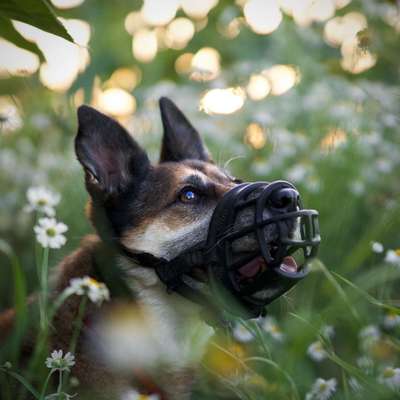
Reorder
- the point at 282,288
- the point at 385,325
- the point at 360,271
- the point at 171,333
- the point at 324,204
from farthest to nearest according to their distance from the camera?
the point at 324,204 → the point at 360,271 → the point at 385,325 → the point at 171,333 → the point at 282,288

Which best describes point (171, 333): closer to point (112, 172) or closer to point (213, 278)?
point (213, 278)

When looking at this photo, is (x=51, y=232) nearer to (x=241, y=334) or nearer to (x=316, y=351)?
(x=241, y=334)

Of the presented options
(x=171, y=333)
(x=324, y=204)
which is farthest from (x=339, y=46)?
(x=171, y=333)

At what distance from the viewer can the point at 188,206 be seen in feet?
9.96

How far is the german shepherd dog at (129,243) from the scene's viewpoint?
9.22ft

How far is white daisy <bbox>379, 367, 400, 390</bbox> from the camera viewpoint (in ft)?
8.28

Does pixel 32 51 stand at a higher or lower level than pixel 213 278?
higher

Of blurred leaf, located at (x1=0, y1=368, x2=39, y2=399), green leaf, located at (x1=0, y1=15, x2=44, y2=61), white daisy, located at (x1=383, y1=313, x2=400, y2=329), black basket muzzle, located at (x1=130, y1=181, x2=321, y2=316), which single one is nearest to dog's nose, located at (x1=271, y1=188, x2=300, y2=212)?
black basket muzzle, located at (x1=130, y1=181, x2=321, y2=316)

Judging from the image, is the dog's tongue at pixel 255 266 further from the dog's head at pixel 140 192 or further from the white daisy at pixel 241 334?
the white daisy at pixel 241 334

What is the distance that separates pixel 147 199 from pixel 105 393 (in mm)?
991

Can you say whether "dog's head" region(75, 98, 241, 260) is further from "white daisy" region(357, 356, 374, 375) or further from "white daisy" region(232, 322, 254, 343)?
"white daisy" region(357, 356, 374, 375)

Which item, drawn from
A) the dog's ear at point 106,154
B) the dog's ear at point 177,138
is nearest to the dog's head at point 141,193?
the dog's ear at point 106,154

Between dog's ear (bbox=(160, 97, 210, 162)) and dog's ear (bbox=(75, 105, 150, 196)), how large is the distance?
0.43 m

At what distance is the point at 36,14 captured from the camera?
2.05m
